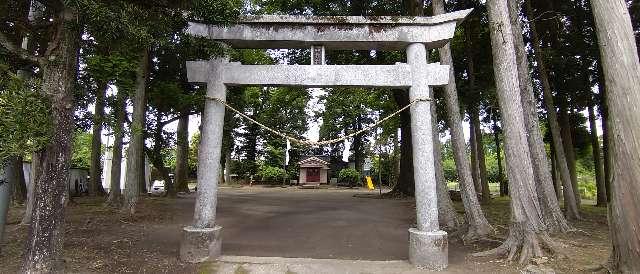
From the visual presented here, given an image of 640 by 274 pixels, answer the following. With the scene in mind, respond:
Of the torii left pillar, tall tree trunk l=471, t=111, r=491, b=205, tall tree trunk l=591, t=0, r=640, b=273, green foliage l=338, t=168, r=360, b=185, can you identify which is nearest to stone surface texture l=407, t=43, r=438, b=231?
tall tree trunk l=591, t=0, r=640, b=273

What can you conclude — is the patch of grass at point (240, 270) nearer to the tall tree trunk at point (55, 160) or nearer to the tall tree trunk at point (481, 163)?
the tall tree trunk at point (55, 160)

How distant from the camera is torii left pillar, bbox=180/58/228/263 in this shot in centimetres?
642

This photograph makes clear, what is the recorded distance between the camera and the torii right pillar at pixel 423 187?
20.6 ft

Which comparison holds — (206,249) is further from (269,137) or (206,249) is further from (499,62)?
(269,137)

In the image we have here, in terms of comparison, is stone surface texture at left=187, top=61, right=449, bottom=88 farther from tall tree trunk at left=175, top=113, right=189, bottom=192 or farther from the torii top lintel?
tall tree trunk at left=175, top=113, right=189, bottom=192

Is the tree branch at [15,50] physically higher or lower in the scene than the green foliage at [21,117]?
higher

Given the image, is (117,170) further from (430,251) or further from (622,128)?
(622,128)

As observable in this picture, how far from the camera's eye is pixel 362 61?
1783 centimetres

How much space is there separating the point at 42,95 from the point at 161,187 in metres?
23.1

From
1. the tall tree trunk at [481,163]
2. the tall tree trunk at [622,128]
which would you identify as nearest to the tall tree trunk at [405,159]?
the tall tree trunk at [481,163]

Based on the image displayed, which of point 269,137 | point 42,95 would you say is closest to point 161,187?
point 269,137

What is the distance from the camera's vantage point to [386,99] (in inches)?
964

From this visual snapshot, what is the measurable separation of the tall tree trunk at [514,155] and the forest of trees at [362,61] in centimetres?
2

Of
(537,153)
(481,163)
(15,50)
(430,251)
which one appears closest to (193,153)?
(481,163)
